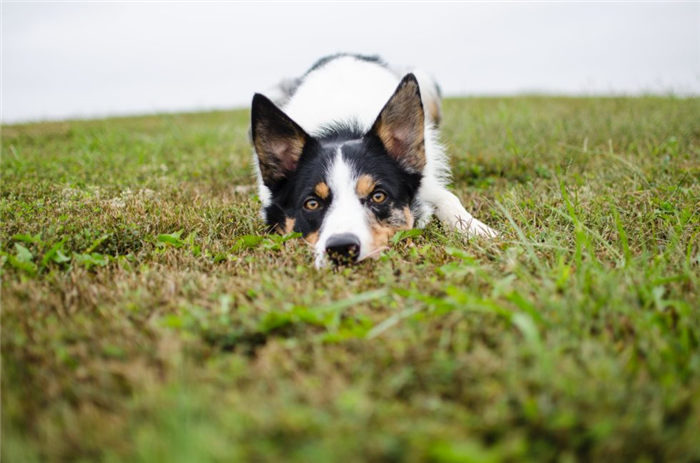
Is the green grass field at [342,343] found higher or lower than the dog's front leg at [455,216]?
lower

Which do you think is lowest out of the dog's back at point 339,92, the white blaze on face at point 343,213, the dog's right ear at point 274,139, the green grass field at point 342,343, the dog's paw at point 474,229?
the green grass field at point 342,343

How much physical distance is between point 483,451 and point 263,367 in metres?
0.66

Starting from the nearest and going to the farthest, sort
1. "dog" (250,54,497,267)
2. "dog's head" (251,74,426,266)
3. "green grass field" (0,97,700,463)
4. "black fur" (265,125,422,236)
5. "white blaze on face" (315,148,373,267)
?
"green grass field" (0,97,700,463) → "white blaze on face" (315,148,373,267) → "dog" (250,54,497,267) → "dog's head" (251,74,426,266) → "black fur" (265,125,422,236)

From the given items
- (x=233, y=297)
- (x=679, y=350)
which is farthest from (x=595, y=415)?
(x=233, y=297)

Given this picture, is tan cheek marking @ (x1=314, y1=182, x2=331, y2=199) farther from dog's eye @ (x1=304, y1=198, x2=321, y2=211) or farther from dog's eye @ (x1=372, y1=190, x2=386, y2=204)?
dog's eye @ (x1=372, y1=190, x2=386, y2=204)

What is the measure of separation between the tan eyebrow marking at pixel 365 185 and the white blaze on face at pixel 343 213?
0.03m

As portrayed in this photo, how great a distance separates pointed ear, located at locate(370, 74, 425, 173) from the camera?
3.04 m

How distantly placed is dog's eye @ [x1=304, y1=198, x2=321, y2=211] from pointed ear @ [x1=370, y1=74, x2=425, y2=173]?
0.65 meters

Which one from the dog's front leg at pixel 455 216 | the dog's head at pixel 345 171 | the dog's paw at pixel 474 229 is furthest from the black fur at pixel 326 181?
the dog's paw at pixel 474 229

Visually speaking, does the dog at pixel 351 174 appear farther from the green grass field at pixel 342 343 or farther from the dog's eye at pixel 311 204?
the green grass field at pixel 342 343

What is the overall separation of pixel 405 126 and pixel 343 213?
925mm

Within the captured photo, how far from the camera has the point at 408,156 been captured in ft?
10.7

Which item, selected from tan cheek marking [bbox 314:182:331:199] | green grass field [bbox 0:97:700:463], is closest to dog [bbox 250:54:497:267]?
tan cheek marking [bbox 314:182:331:199]

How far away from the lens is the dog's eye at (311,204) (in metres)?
2.87
